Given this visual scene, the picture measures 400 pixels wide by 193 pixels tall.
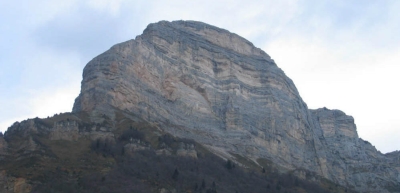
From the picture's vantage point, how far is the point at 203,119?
116m

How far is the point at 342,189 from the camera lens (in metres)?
115

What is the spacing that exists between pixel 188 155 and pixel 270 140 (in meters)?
36.9

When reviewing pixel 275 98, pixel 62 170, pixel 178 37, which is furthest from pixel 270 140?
pixel 62 170

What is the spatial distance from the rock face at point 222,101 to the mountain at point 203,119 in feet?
0.85

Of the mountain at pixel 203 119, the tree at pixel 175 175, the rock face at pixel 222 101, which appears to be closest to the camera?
the tree at pixel 175 175

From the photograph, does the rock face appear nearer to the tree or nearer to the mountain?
the mountain

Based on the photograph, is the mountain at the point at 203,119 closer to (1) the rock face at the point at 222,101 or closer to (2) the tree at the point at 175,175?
(1) the rock face at the point at 222,101

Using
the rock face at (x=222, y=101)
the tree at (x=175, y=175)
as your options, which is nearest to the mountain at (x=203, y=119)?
the rock face at (x=222, y=101)

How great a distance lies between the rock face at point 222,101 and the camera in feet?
342

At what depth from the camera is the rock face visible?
10425cm

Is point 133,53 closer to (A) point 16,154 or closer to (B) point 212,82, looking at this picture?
(B) point 212,82

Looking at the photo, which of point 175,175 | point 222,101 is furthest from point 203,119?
point 175,175

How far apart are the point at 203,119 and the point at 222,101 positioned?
987 cm

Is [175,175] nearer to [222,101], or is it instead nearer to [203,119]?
[203,119]
